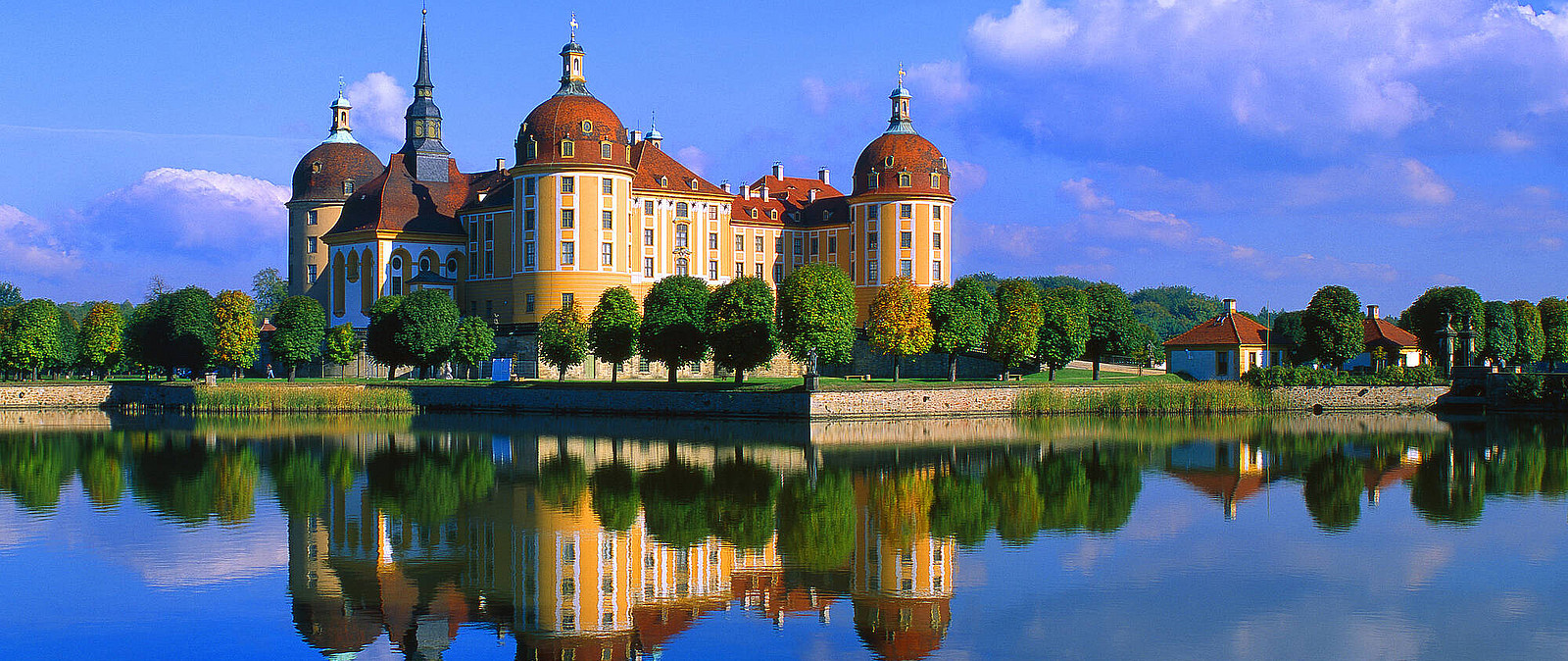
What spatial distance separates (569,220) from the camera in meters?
70.2

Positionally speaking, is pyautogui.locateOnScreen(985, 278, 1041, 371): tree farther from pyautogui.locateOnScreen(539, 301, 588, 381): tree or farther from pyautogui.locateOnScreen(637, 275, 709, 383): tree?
pyautogui.locateOnScreen(539, 301, 588, 381): tree

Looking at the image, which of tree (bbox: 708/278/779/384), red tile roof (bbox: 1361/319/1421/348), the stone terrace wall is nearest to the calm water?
A: tree (bbox: 708/278/779/384)

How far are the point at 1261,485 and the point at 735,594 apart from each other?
55.7ft

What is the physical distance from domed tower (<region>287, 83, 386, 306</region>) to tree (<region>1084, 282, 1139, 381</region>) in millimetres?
45584

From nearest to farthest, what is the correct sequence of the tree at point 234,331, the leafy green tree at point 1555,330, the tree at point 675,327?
the tree at point 675,327 < the tree at point 234,331 < the leafy green tree at point 1555,330

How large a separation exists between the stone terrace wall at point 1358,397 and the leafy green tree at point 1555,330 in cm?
1986

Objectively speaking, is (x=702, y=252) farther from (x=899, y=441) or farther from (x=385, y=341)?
(x=899, y=441)

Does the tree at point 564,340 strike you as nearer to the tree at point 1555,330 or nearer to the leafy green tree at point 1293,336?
the leafy green tree at point 1293,336

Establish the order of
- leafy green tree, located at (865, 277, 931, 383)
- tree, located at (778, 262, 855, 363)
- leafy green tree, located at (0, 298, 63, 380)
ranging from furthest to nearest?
leafy green tree, located at (0, 298, 63, 380), leafy green tree, located at (865, 277, 931, 383), tree, located at (778, 262, 855, 363)

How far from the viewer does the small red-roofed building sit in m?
66.0

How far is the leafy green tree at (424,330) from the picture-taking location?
63188 millimetres

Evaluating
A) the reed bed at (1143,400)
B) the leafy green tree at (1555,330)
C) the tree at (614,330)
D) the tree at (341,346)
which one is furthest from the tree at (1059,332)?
the tree at (341,346)

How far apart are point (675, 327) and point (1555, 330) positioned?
52477 millimetres

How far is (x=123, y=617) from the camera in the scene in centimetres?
1692
